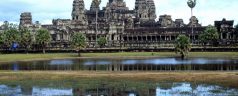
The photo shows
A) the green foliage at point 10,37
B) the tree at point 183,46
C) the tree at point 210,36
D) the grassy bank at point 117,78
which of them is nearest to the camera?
the grassy bank at point 117,78

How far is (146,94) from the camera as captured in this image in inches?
1833

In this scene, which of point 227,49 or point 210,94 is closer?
point 210,94

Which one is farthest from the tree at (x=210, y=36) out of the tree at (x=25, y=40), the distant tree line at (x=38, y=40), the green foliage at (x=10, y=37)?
the green foliage at (x=10, y=37)

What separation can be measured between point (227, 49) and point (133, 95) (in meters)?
111

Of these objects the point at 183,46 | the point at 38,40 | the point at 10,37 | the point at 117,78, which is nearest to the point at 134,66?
the point at 117,78

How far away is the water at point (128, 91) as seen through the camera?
1836 inches

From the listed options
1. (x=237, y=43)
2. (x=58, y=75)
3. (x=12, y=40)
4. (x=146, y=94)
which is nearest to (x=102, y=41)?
(x=12, y=40)

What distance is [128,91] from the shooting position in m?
48.7

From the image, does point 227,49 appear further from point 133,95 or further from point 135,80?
→ point 133,95

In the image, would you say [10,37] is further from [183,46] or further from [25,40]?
[183,46]

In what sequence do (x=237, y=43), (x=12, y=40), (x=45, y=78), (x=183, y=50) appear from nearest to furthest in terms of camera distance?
(x=45, y=78) < (x=183, y=50) < (x=12, y=40) < (x=237, y=43)

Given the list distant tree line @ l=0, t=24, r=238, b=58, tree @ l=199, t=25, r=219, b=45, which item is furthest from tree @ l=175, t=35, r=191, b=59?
tree @ l=199, t=25, r=219, b=45

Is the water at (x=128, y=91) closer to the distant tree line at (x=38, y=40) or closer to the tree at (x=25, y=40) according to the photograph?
the distant tree line at (x=38, y=40)

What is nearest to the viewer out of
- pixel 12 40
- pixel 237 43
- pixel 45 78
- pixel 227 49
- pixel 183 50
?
pixel 45 78
